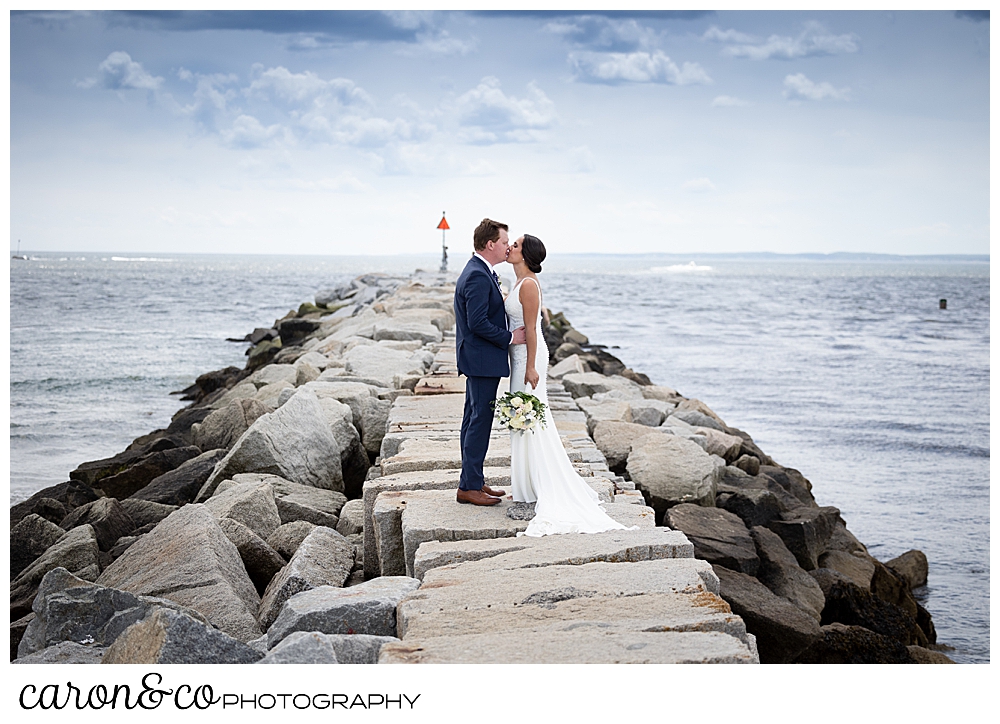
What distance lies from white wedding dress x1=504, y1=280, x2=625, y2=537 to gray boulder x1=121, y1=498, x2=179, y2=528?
284cm

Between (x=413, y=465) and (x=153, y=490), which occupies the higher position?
(x=413, y=465)

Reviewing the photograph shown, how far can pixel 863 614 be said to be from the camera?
522 centimetres

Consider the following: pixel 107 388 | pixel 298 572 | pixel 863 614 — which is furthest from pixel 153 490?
pixel 107 388

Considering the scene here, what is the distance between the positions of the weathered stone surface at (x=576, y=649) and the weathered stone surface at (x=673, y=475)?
300 cm

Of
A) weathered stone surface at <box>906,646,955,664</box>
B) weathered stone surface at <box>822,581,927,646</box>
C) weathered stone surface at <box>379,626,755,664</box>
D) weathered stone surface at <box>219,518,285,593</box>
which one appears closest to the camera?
weathered stone surface at <box>379,626,755,664</box>

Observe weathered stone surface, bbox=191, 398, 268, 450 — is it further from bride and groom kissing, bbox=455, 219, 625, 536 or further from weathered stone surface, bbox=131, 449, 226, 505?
bride and groom kissing, bbox=455, 219, 625, 536

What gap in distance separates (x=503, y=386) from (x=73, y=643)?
4249 mm

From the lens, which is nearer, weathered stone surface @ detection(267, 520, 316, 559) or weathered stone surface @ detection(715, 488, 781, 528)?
weathered stone surface @ detection(267, 520, 316, 559)

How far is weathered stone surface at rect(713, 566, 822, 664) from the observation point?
4.57m

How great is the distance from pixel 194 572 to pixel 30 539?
1964 millimetres

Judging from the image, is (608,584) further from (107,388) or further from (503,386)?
(107,388)

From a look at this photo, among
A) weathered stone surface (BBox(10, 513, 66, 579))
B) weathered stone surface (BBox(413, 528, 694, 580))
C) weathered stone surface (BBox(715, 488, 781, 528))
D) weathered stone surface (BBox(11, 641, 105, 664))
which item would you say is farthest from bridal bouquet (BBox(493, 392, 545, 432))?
weathered stone surface (BBox(10, 513, 66, 579))

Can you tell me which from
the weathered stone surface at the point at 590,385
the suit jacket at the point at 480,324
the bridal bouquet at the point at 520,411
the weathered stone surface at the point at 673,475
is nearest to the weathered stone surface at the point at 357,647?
the bridal bouquet at the point at 520,411
